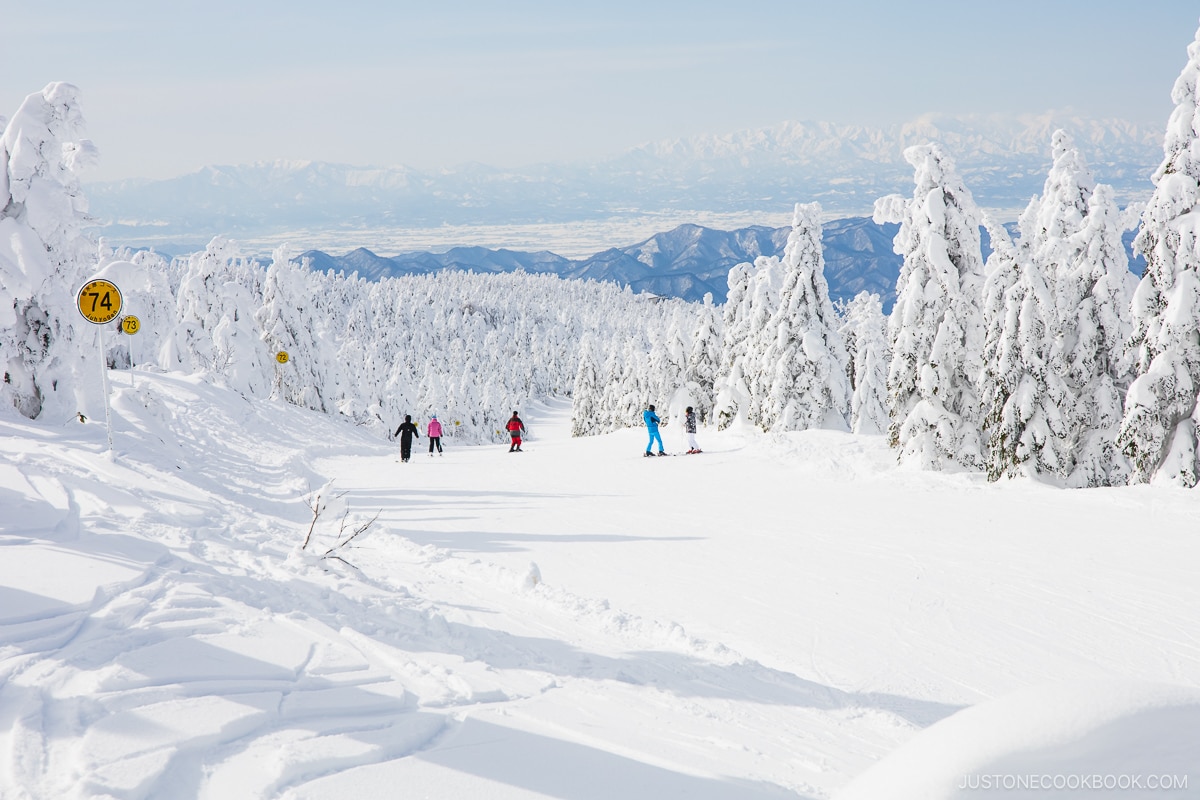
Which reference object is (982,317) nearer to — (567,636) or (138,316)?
(567,636)

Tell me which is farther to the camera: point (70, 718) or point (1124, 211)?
point (1124, 211)

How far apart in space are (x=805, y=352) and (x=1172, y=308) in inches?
614

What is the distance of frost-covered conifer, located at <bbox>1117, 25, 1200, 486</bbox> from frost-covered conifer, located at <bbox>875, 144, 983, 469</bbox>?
438cm

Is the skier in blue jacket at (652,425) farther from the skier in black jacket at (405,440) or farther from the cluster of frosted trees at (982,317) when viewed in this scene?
the skier in black jacket at (405,440)

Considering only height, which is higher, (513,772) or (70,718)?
(70,718)

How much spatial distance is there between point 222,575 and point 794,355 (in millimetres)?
26556

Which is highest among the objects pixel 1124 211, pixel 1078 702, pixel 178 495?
pixel 1124 211

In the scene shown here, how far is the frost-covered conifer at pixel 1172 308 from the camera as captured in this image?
15141mm

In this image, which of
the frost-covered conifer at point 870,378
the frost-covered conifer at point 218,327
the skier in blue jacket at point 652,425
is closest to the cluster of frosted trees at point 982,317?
the frost-covered conifer at point 870,378

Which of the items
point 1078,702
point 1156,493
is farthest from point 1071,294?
point 1078,702

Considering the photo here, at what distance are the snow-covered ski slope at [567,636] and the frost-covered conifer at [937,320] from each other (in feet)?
18.6

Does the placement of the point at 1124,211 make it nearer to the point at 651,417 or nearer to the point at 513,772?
the point at 651,417

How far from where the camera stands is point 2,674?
472cm

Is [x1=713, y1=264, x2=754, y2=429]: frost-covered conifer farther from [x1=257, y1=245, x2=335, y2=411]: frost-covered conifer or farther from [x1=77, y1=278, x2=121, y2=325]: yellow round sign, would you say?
[x1=77, y1=278, x2=121, y2=325]: yellow round sign
